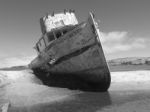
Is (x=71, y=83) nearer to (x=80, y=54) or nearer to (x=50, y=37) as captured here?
(x=80, y=54)

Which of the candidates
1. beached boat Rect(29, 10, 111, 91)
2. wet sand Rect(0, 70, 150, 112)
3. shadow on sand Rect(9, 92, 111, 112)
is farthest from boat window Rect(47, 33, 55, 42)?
shadow on sand Rect(9, 92, 111, 112)

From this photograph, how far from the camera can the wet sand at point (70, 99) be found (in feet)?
35.7

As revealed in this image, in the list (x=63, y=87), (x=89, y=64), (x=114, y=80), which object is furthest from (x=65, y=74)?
(x=114, y=80)

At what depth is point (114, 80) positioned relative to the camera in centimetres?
2022

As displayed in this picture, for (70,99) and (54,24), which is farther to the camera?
(54,24)

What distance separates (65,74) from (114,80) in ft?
21.0

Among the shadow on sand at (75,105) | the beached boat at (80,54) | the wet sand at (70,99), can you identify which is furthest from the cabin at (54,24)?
the shadow on sand at (75,105)

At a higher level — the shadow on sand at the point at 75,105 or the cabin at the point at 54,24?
the cabin at the point at 54,24

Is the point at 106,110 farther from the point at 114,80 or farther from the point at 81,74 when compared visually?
the point at 114,80

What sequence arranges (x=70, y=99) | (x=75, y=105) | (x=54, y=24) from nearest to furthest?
(x=75, y=105) → (x=70, y=99) → (x=54, y=24)

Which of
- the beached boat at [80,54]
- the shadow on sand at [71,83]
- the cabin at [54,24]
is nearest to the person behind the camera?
the beached boat at [80,54]

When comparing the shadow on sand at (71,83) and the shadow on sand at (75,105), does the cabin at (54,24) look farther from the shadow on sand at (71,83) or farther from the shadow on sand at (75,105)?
the shadow on sand at (75,105)

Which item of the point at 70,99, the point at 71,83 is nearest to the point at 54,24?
the point at 71,83

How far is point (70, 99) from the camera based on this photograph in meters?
13.4
